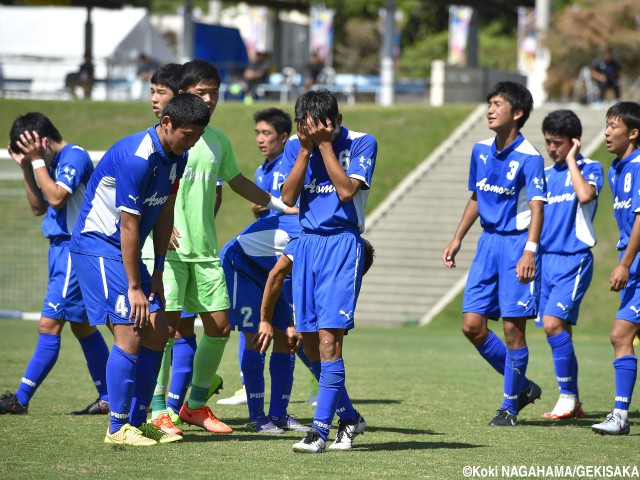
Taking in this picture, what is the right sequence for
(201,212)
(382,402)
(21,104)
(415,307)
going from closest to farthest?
(201,212)
(382,402)
(415,307)
(21,104)

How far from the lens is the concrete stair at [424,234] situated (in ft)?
68.1

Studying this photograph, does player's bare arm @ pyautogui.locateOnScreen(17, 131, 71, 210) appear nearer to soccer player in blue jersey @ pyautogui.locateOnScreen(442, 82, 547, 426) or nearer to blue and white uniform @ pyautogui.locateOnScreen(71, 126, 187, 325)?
blue and white uniform @ pyautogui.locateOnScreen(71, 126, 187, 325)

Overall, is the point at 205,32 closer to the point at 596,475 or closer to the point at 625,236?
the point at 625,236

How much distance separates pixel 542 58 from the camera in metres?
40.1

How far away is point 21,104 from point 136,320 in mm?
26315

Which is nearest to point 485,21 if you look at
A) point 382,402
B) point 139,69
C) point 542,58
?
point 542,58

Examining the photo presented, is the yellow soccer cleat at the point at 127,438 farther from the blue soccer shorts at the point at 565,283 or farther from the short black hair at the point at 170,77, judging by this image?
the blue soccer shorts at the point at 565,283

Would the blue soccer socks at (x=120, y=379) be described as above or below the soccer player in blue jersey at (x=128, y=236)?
below

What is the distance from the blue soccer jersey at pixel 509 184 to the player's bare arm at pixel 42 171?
330 centimetres

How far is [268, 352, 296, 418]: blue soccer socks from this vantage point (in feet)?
24.4

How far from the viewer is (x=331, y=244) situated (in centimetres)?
645

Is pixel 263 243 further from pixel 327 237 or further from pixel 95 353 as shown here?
pixel 95 353

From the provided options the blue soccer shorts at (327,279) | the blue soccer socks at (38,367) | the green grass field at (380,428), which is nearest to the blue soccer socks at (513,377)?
the green grass field at (380,428)

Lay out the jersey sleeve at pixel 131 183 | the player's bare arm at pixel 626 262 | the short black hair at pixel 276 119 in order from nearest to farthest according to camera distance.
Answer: the jersey sleeve at pixel 131 183 < the player's bare arm at pixel 626 262 < the short black hair at pixel 276 119
